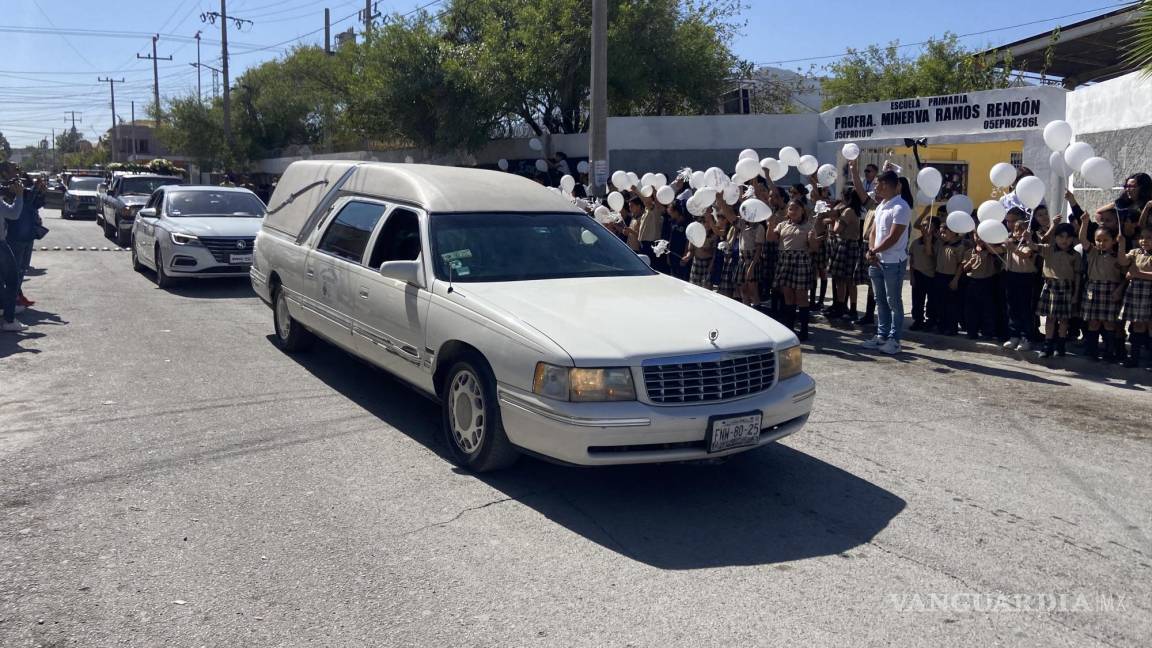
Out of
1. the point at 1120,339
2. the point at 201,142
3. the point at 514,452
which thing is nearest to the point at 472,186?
the point at 514,452

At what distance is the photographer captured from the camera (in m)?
10.1

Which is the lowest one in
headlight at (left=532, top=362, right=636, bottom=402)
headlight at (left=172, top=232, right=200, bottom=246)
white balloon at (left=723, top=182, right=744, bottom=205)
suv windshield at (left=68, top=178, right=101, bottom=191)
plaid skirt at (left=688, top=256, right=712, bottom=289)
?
headlight at (left=532, top=362, right=636, bottom=402)

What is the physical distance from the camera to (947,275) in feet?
35.0

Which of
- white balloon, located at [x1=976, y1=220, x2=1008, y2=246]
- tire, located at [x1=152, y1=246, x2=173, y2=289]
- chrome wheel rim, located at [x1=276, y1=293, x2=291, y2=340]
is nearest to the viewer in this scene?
chrome wheel rim, located at [x1=276, y1=293, x2=291, y2=340]

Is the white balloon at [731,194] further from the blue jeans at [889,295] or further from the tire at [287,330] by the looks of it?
the tire at [287,330]

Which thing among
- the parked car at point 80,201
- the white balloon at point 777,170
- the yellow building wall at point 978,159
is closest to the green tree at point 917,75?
the yellow building wall at point 978,159

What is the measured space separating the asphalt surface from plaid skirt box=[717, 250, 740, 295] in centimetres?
314

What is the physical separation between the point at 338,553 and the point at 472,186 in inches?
135

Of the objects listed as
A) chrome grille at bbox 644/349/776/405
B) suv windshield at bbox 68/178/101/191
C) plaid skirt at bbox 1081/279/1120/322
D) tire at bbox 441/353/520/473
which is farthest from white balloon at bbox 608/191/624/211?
suv windshield at bbox 68/178/101/191

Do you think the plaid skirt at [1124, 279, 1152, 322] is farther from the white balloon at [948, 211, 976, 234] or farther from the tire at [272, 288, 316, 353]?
the tire at [272, 288, 316, 353]

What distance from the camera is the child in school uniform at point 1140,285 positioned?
8.45 metres

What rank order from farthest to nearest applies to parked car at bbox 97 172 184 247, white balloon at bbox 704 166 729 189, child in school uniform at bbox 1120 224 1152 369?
parked car at bbox 97 172 184 247
white balloon at bbox 704 166 729 189
child in school uniform at bbox 1120 224 1152 369

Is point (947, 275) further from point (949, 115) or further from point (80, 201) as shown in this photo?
point (80, 201)

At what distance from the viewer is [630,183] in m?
13.9
